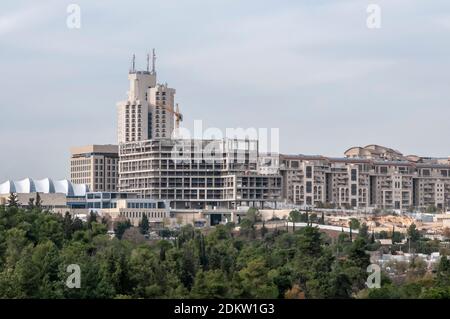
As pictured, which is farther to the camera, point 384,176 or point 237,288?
point 384,176

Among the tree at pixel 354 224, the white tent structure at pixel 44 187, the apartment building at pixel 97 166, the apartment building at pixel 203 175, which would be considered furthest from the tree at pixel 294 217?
the apartment building at pixel 97 166

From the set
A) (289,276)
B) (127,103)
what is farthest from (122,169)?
(289,276)

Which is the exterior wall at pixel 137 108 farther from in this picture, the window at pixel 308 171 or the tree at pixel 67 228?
the tree at pixel 67 228

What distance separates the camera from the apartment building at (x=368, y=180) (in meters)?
133

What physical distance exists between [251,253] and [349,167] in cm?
6583

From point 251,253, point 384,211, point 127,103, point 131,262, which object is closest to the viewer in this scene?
point 131,262

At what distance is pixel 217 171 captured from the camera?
128 m

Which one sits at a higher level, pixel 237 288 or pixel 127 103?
pixel 127 103

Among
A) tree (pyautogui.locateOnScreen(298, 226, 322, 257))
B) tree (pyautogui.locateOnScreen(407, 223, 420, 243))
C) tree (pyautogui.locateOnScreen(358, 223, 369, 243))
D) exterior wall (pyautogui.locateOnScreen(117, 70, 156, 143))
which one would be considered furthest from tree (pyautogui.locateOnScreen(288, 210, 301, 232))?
tree (pyautogui.locateOnScreen(298, 226, 322, 257))

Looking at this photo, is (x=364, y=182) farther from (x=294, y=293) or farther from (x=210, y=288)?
(x=210, y=288)

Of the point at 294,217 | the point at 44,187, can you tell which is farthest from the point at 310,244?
the point at 44,187

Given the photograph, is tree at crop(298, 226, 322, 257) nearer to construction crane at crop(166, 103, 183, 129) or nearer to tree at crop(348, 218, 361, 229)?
tree at crop(348, 218, 361, 229)
